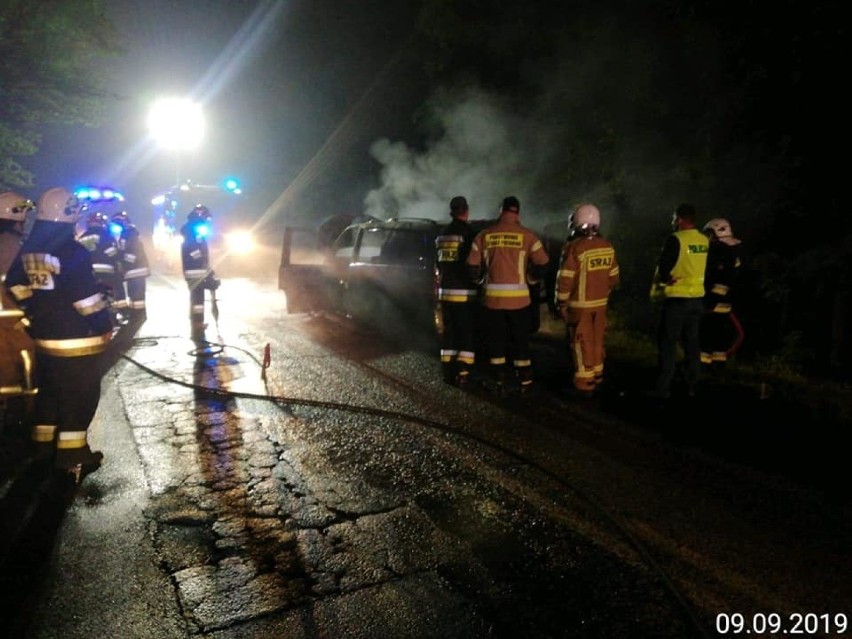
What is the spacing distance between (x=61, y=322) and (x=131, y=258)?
6126 millimetres

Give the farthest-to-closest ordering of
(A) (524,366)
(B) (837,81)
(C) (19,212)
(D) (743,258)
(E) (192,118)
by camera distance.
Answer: (E) (192,118) → (D) (743,258) → (B) (837,81) → (A) (524,366) → (C) (19,212)

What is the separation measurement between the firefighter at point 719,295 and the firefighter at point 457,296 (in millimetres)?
2387

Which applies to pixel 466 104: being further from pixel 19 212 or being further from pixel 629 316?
pixel 19 212

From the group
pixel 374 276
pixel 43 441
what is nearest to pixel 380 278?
pixel 374 276

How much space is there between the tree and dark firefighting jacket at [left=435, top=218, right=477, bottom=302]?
46.1ft

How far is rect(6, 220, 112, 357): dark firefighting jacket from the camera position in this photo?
4.48 metres

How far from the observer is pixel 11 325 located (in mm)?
5156

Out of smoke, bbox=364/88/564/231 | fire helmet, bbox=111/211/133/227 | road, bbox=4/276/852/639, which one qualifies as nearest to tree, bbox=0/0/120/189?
fire helmet, bbox=111/211/133/227

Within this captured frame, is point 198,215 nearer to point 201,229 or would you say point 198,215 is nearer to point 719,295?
point 201,229

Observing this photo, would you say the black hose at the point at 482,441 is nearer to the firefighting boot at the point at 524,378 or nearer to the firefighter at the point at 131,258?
the firefighting boot at the point at 524,378

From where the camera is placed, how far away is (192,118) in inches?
1136

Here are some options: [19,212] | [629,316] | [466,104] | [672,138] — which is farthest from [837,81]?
[466,104]

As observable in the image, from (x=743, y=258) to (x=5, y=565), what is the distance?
850cm

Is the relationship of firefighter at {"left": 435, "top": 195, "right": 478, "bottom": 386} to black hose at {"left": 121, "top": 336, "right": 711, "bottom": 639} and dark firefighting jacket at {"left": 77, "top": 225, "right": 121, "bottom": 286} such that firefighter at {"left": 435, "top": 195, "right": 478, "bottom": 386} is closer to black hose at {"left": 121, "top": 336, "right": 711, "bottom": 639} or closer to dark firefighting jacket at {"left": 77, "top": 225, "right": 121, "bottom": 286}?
black hose at {"left": 121, "top": 336, "right": 711, "bottom": 639}
